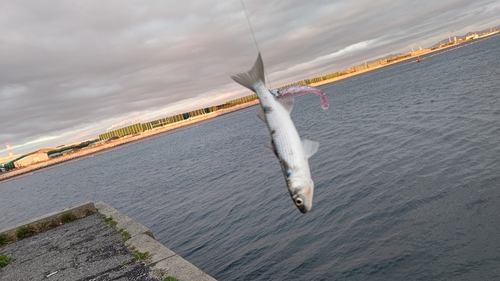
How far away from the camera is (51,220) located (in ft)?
60.7

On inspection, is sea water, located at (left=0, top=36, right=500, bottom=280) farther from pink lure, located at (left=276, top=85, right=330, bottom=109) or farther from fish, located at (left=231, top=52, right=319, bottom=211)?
pink lure, located at (left=276, top=85, right=330, bottom=109)

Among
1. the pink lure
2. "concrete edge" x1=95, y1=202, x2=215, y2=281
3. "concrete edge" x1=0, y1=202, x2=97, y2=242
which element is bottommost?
"concrete edge" x1=95, y1=202, x2=215, y2=281

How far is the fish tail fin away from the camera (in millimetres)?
1754

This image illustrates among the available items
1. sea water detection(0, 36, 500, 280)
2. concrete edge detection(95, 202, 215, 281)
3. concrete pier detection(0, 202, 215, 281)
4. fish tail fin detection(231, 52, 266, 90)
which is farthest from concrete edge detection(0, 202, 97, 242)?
fish tail fin detection(231, 52, 266, 90)

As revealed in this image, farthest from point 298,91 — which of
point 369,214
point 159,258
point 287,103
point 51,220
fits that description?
point 51,220

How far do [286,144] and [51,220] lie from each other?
66.8ft

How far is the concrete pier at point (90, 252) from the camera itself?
31.0ft

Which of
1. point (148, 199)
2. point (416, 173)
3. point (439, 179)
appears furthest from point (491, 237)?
point (148, 199)

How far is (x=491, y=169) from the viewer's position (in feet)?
51.9

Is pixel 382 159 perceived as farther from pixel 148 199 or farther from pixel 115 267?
pixel 148 199

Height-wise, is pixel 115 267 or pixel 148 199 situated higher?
pixel 115 267

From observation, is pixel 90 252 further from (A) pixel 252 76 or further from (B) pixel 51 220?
(A) pixel 252 76

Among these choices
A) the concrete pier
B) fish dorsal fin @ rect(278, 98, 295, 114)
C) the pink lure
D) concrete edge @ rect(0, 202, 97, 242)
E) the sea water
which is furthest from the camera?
concrete edge @ rect(0, 202, 97, 242)

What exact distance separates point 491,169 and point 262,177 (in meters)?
16.1
